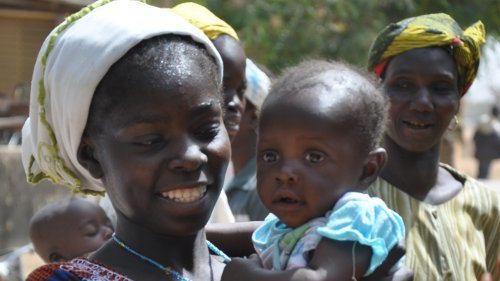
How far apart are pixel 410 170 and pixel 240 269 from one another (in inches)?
73.4

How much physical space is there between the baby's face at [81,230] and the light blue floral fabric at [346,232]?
178 cm

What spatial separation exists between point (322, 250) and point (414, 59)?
1.92 meters

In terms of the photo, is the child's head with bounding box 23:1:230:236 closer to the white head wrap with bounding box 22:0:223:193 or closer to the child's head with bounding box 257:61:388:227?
the white head wrap with bounding box 22:0:223:193

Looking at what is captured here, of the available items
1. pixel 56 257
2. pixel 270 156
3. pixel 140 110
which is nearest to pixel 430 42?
pixel 270 156

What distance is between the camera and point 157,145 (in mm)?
2557

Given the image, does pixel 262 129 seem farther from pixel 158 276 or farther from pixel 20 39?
pixel 20 39

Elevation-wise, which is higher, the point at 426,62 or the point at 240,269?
the point at 240,269

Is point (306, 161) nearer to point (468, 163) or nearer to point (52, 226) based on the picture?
point (52, 226)

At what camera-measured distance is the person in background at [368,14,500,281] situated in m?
4.09

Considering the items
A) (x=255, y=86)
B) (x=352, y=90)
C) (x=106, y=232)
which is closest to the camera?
(x=352, y=90)

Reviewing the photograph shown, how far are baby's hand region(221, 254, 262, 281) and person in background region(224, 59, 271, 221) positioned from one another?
223cm

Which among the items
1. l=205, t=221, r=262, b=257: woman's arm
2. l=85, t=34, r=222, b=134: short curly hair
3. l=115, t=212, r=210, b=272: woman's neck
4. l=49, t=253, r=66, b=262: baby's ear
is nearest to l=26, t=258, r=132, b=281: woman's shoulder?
l=115, t=212, r=210, b=272: woman's neck

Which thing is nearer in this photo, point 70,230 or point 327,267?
point 327,267

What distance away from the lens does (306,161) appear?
2.62m
